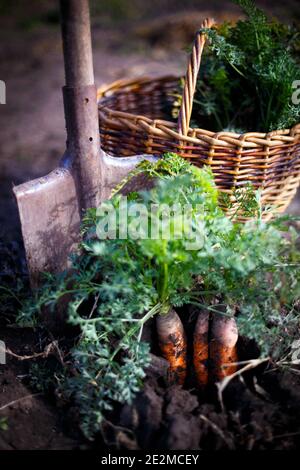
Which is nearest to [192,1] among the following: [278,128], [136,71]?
[136,71]

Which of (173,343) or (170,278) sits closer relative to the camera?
(170,278)

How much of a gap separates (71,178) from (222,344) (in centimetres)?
78

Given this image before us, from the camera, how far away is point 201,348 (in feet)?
4.93

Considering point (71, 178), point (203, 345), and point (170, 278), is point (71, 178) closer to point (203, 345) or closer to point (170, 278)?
point (170, 278)

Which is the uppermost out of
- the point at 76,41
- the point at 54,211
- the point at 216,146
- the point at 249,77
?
the point at 76,41

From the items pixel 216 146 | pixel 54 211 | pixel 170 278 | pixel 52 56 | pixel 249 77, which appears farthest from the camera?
pixel 52 56

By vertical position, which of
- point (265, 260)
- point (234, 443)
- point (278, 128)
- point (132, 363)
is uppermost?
point (278, 128)

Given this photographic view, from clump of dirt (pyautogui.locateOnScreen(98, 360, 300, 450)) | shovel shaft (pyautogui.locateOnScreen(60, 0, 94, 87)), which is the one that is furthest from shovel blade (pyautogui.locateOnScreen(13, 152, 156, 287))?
clump of dirt (pyautogui.locateOnScreen(98, 360, 300, 450))

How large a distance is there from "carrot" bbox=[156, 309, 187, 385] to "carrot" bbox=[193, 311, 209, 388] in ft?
0.15

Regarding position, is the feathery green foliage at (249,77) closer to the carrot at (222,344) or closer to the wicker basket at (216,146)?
the wicker basket at (216,146)

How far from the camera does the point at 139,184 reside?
172 cm

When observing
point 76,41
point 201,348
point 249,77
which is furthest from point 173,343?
point 249,77

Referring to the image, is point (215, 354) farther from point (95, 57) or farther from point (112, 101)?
point (95, 57)

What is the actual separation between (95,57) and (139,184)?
3.69 m
